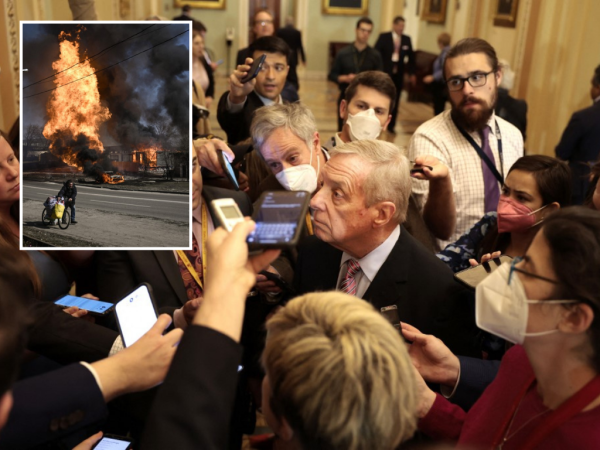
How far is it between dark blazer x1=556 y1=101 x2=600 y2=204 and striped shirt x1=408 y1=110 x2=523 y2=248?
1553mm

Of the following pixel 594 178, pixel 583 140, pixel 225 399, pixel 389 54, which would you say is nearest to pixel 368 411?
→ pixel 225 399

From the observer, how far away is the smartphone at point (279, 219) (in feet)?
4.07

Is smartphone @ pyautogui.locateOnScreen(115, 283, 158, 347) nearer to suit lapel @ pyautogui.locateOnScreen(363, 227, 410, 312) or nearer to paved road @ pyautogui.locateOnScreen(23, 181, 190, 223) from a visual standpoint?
paved road @ pyautogui.locateOnScreen(23, 181, 190, 223)

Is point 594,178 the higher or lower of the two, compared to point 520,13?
lower

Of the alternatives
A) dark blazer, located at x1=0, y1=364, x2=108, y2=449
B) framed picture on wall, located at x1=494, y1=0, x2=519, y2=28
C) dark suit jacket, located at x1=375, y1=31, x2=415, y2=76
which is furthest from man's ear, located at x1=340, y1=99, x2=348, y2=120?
dark suit jacket, located at x1=375, y1=31, x2=415, y2=76

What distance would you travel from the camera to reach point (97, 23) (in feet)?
5.59

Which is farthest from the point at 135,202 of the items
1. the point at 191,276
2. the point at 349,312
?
the point at 349,312

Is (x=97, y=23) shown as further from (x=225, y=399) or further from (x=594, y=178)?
(x=594, y=178)

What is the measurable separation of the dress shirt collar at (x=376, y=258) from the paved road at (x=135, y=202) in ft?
2.50

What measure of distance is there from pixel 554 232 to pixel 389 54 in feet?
33.4

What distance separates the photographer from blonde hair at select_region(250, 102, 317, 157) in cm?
301

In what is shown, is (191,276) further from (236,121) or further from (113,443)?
(236,121)

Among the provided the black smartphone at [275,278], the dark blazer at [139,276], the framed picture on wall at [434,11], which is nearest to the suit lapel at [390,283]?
the black smartphone at [275,278]

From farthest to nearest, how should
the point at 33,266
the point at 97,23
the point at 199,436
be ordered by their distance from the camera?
the point at 33,266 < the point at 97,23 < the point at 199,436
